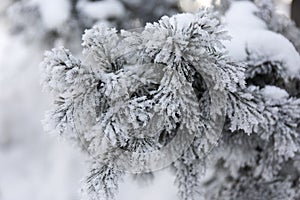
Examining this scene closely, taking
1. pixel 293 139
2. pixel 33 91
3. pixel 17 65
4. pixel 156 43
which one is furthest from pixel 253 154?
pixel 33 91

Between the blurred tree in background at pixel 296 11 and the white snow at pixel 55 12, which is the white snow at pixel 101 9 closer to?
the white snow at pixel 55 12

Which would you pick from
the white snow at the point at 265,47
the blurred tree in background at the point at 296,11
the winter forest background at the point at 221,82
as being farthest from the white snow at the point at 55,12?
the white snow at the point at 265,47

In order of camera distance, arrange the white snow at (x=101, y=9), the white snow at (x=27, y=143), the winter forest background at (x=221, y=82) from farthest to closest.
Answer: the white snow at (x=27, y=143) → the white snow at (x=101, y=9) → the winter forest background at (x=221, y=82)

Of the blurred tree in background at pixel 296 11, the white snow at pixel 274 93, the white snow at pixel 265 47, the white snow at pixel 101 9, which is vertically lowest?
the white snow at pixel 274 93

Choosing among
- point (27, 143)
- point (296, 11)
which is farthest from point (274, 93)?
point (27, 143)

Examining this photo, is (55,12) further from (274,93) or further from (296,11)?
(274,93)
